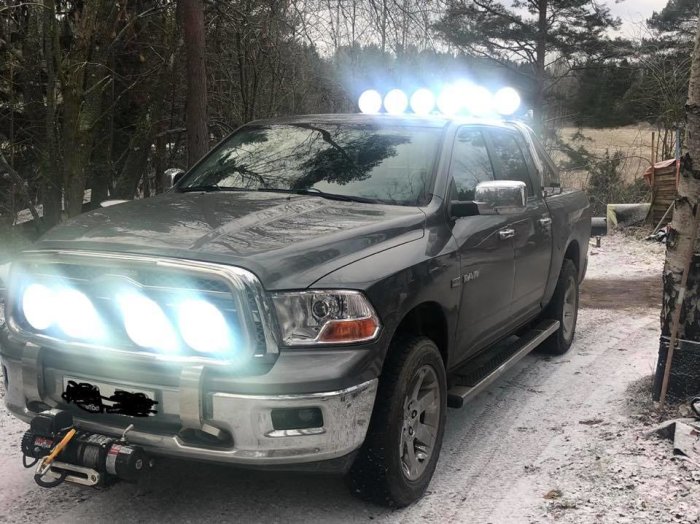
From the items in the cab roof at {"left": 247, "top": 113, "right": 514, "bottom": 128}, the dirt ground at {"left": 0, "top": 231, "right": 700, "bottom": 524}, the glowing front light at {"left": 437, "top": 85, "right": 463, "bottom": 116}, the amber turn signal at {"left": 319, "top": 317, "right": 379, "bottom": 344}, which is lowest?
the dirt ground at {"left": 0, "top": 231, "right": 700, "bottom": 524}

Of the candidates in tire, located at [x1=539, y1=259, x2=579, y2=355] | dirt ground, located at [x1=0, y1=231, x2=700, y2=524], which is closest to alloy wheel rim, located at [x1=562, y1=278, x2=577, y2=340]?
tire, located at [x1=539, y1=259, x2=579, y2=355]

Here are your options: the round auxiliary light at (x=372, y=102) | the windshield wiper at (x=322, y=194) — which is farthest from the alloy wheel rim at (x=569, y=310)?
the windshield wiper at (x=322, y=194)

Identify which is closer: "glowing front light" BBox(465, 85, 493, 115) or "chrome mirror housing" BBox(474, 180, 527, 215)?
"chrome mirror housing" BBox(474, 180, 527, 215)

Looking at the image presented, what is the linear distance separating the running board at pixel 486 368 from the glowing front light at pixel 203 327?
1496mm

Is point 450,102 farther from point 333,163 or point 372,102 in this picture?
point 333,163

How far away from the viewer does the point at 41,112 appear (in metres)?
9.50

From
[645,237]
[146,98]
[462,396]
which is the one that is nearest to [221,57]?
[146,98]

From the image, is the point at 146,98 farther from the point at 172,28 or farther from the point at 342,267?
the point at 342,267

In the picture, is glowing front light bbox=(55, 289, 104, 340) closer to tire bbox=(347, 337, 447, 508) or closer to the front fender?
the front fender

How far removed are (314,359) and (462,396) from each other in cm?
130

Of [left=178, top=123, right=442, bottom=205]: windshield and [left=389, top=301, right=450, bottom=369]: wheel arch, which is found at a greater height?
[left=178, top=123, right=442, bottom=205]: windshield

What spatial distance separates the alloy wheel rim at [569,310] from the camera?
5848 mm

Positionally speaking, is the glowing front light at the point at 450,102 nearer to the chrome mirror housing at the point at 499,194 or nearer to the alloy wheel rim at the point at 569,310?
→ the chrome mirror housing at the point at 499,194

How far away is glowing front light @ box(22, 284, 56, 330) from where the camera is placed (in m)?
2.93
